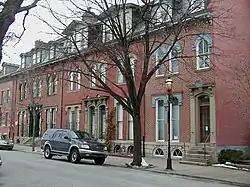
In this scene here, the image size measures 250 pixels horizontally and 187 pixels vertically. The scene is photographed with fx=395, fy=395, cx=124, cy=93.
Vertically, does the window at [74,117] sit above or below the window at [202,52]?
below

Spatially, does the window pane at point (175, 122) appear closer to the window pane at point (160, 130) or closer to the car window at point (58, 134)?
the window pane at point (160, 130)

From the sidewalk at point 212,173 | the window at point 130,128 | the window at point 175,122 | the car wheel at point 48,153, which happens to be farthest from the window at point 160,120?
the car wheel at point 48,153

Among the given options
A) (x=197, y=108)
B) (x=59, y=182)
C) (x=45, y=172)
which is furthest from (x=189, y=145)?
(x=59, y=182)

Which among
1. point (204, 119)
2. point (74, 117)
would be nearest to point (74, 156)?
point (204, 119)

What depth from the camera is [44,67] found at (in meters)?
37.7

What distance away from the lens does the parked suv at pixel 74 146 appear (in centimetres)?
2072

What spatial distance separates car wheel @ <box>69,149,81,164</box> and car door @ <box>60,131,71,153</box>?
43 cm

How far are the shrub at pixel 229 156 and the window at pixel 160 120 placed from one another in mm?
4929

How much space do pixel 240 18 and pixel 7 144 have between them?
2125 cm

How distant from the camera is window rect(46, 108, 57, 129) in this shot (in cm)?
3767

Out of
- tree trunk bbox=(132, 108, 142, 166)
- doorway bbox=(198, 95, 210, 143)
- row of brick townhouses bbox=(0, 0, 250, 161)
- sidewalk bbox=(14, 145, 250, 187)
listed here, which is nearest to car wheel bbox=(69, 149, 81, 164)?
sidewalk bbox=(14, 145, 250, 187)

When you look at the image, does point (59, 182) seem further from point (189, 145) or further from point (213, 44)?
point (213, 44)

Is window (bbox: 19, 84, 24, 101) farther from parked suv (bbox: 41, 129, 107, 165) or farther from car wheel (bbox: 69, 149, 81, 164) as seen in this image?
car wheel (bbox: 69, 149, 81, 164)

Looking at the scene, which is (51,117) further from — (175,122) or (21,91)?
(175,122)
